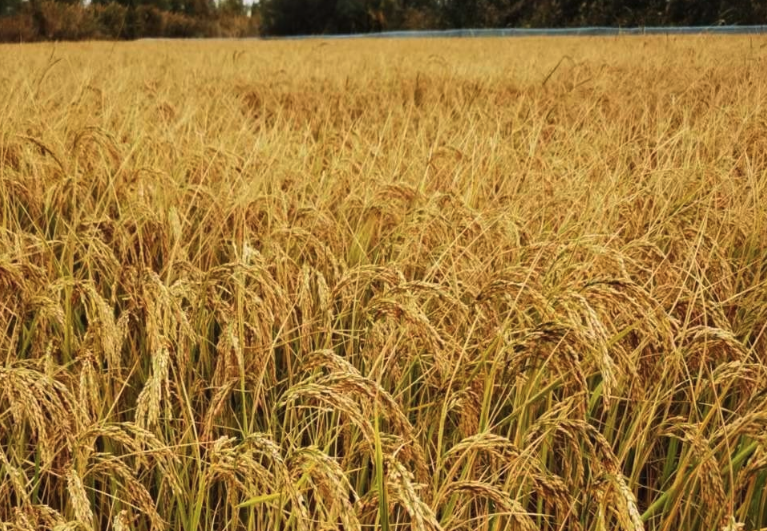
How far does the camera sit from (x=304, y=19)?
1173 inches

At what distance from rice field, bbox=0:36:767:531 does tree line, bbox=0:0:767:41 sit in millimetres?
4810

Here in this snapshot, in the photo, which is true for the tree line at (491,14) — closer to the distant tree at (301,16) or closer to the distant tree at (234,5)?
the distant tree at (301,16)

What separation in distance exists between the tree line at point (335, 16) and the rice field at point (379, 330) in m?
4.81

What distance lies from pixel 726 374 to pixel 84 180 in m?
1.78

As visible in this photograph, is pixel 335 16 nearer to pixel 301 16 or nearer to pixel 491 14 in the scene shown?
pixel 301 16

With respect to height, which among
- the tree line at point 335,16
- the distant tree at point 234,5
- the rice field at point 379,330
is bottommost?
the rice field at point 379,330

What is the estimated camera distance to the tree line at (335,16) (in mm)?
13742

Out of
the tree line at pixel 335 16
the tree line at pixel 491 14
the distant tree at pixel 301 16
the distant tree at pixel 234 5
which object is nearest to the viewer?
the tree line at pixel 335 16

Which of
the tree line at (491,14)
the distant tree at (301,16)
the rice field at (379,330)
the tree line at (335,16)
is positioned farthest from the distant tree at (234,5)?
the rice field at (379,330)

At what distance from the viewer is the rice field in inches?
34.2

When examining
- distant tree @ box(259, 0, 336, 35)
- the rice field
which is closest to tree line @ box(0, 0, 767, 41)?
distant tree @ box(259, 0, 336, 35)

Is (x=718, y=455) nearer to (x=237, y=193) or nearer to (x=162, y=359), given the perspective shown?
(x=162, y=359)

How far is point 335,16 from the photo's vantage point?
94.8ft

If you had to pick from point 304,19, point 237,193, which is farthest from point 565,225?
point 304,19
